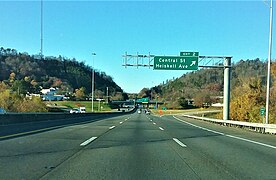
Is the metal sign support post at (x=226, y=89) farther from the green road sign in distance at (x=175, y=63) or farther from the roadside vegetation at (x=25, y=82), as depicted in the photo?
the roadside vegetation at (x=25, y=82)

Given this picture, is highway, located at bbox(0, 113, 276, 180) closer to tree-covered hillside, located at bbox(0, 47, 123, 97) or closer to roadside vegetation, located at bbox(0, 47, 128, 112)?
roadside vegetation, located at bbox(0, 47, 128, 112)

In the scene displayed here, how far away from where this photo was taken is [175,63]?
133 ft

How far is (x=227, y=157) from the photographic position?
420 inches

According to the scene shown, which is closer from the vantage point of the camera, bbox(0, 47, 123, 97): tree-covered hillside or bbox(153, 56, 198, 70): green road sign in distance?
bbox(153, 56, 198, 70): green road sign in distance

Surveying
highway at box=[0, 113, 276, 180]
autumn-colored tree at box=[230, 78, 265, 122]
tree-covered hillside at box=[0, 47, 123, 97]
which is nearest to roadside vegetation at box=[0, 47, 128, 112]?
tree-covered hillside at box=[0, 47, 123, 97]

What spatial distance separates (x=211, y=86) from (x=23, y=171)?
577 feet

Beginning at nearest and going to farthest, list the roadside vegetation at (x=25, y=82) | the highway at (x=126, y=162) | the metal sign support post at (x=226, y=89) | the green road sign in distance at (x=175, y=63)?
the highway at (x=126, y=162) → the metal sign support post at (x=226, y=89) → the green road sign in distance at (x=175, y=63) → the roadside vegetation at (x=25, y=82)

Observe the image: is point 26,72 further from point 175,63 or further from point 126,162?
point 126,162

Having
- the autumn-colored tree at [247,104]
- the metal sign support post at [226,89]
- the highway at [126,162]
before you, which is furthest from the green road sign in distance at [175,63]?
the autumn-colored tree at [247,104]

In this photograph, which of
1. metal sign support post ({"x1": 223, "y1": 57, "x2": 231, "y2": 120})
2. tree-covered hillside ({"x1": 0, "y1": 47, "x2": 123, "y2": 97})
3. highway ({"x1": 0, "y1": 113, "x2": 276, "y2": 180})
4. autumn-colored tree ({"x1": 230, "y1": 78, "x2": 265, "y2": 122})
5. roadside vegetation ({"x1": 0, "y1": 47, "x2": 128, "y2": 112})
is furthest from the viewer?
tree-covered hillside ({"x1": 0, "y1": 47, "x2": 123, "y2": 97})

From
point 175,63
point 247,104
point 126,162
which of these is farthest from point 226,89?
point 247,104

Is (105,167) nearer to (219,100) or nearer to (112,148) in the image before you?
(112,148)

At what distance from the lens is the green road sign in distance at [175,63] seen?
3984 centimetres

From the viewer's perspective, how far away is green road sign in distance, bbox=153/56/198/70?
131 ft
